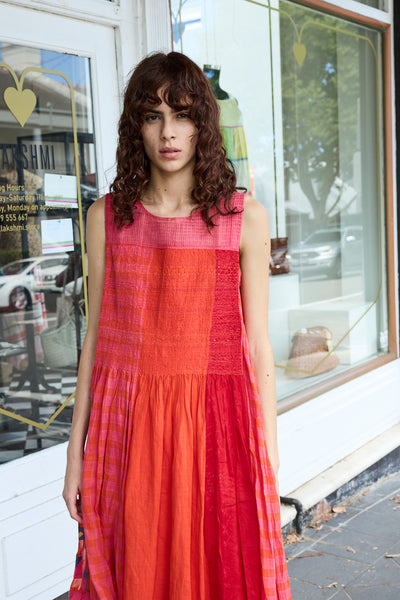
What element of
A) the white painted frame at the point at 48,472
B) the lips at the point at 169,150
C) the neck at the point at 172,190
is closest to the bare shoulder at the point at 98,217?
the neck at the point at 172,190

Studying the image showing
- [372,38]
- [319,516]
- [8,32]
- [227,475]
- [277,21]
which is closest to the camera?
[227,475]

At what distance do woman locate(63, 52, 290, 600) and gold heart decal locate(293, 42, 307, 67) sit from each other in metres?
2.95

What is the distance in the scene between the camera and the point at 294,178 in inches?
180

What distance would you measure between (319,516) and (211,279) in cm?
257

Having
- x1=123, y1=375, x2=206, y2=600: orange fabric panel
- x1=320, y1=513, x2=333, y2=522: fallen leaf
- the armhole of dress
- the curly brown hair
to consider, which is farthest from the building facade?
x1=123, y1=375, x2=206, y2=600: orange fabric panel

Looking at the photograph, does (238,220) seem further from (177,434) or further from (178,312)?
(177,434)

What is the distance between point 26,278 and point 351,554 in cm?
208

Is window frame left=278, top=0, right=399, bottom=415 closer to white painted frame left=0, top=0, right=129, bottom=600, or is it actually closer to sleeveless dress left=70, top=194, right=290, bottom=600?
white painted frame left=0, top=0, right=129, bottom=600

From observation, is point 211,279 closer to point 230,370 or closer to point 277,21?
point 230,370

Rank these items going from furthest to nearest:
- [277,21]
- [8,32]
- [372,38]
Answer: [372,38] < [277,21] < [8,32]

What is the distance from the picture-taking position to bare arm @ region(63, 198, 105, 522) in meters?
1.87

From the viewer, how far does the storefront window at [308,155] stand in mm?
4031

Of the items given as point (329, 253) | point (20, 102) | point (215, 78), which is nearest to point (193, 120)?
point (20, 102)

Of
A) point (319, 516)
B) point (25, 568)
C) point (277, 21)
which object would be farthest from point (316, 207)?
point (25, 568)
